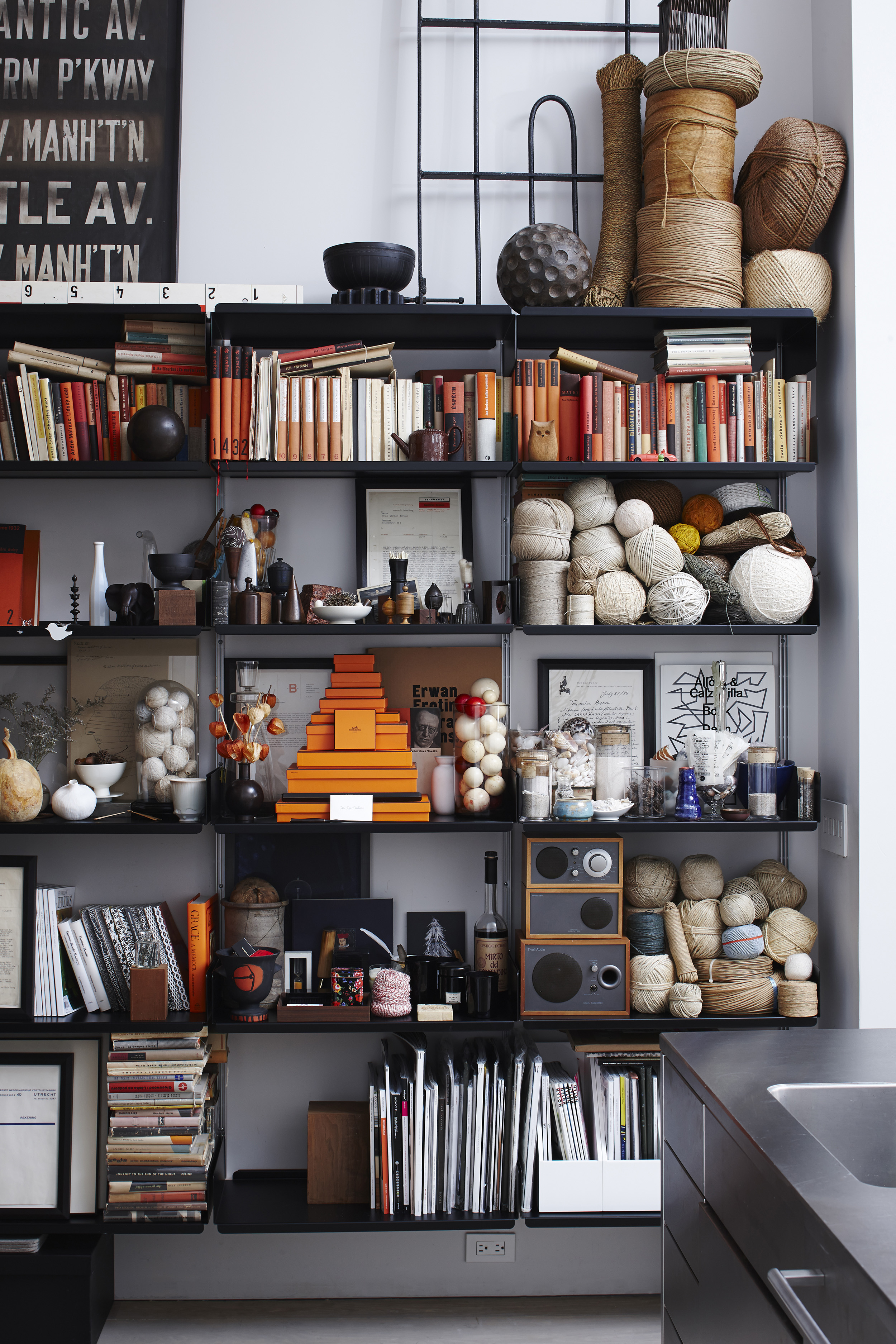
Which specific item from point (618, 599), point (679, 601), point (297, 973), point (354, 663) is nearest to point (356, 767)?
point (354, 663)

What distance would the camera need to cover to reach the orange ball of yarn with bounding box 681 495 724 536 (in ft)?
8.54

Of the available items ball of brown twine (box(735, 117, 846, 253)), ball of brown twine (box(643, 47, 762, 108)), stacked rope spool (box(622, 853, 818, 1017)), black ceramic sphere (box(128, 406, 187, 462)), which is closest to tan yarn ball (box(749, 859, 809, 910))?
stacked rope spool (box(622, 853, 818, 1017))

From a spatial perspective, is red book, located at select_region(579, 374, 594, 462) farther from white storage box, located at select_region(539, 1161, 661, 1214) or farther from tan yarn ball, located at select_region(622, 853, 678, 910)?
white storage box, located at select_region(539, 1161, 661, 1214)

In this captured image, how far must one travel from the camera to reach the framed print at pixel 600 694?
271 cm

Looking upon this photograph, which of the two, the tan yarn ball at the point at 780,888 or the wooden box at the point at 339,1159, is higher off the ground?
the tan yarn ball at the point at 780,888

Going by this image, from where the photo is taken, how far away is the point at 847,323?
2.53m

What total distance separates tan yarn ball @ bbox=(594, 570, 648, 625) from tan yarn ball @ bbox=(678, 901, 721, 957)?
2.45ft

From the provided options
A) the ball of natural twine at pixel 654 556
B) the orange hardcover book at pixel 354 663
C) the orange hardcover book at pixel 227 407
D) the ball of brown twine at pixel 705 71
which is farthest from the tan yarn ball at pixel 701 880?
the ball of brown twine at pixel 705 71

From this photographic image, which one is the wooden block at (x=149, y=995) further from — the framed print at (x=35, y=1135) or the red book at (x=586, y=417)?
the red book at (x=586, y=417)

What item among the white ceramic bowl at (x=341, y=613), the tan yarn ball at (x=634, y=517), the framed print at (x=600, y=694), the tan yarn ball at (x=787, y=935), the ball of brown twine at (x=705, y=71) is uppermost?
the ball of brown twine at (x=705, y=71)

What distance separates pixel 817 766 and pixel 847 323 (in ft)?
3.80

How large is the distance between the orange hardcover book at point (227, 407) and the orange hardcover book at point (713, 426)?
3.89 ft

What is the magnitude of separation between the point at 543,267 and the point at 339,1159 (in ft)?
7.40

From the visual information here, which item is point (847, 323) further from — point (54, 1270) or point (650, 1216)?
point (54, 1270)
